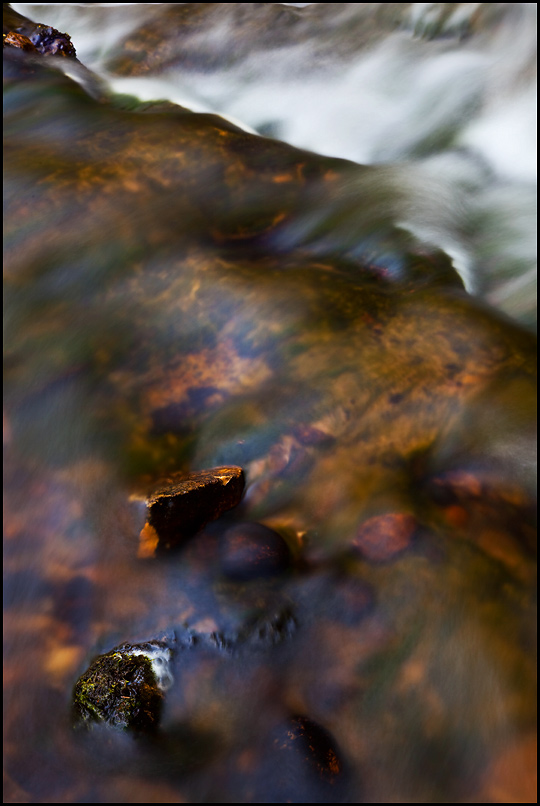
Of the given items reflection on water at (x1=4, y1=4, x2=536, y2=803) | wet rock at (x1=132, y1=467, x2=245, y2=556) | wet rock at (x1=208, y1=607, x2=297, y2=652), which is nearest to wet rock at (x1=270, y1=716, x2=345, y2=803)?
reflection on water at (x1=4, y1=4, x2=536, y2=803)

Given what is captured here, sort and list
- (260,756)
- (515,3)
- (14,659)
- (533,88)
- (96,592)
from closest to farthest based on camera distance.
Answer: (260,756), (14,659), (96,592), (533,88), (515,3)

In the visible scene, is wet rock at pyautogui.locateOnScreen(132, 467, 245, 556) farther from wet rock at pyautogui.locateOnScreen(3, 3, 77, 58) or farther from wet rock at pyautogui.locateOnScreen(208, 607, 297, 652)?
wet rock at pyautogui.locateOnScreen(3, 3, 77, 58)

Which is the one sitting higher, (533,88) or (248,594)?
(533,88)

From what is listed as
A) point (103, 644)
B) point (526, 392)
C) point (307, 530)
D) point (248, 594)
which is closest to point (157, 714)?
point (103, 644)

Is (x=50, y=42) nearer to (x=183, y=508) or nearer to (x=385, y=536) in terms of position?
(x=183, y=508)

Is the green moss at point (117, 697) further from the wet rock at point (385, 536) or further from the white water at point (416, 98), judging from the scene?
the white water at point (416, 98)

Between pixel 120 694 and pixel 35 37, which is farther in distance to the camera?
pixel 35 37

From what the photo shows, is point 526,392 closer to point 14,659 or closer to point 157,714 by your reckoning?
point 157,714

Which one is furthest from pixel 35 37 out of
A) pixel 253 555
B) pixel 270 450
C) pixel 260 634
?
pixel 260 634
